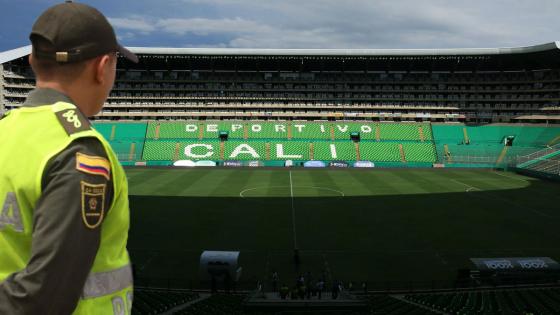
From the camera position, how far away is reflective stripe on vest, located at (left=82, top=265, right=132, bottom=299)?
69.8 inches

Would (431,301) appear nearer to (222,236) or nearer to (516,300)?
(516,300)

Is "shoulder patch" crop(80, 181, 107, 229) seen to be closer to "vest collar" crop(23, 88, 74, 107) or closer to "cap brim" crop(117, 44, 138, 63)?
"vest collar" crop(23, 88, 74, 107)

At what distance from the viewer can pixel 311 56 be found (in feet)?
270

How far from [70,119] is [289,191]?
4261 centimetres

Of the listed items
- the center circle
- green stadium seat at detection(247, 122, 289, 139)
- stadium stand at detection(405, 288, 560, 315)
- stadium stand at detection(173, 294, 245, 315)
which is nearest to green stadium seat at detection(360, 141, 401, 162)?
green stadium seat at detection(247, 122, 289, 139)

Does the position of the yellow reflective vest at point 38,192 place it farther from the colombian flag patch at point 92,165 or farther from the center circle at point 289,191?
the center circle at point 289,191

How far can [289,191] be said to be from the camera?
44.1m

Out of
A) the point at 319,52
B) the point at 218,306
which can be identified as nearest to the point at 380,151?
the point at 319,52

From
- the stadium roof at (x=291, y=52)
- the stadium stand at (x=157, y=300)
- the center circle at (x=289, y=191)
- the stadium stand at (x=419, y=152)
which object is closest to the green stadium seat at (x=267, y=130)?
the stadium roof at (x=291, y=52)

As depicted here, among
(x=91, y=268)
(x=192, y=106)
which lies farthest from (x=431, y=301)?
(x=192, y=106)

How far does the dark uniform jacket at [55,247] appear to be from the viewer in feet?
4.91

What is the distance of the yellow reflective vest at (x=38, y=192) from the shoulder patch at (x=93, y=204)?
101 millimetres

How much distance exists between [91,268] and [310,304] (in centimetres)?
1630

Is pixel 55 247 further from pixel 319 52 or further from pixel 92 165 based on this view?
pixel 319 52
